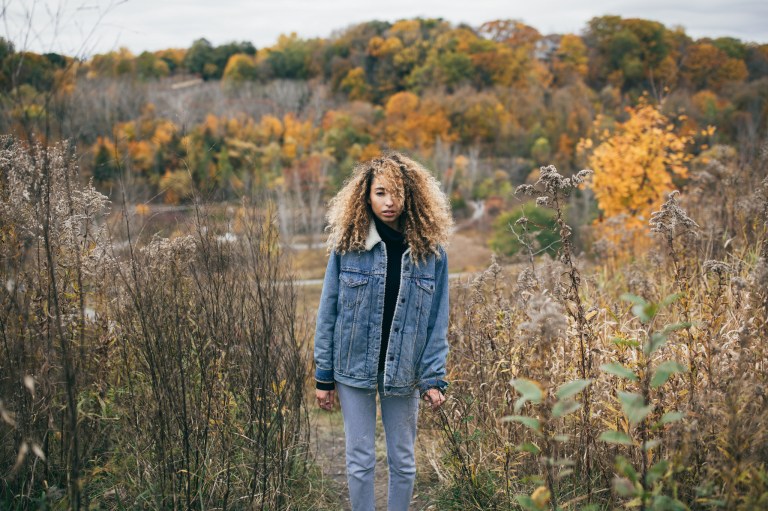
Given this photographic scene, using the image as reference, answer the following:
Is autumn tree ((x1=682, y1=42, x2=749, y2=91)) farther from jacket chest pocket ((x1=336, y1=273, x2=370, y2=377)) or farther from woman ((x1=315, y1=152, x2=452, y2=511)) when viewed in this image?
jacket chest pocket ((x1=336, y1=273, x2=370, y2=377))

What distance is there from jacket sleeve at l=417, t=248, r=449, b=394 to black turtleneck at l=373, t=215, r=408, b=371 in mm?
192

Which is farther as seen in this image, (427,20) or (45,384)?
(427,20)

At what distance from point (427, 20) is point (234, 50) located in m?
23.9

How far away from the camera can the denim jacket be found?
2.85 metres

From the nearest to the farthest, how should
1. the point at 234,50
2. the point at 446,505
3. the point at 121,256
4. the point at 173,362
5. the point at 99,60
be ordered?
1. the point at 99,60
2. the point at 173,362
3. the point at 446,505
4. the point at 121,256
5. the point at 234,50

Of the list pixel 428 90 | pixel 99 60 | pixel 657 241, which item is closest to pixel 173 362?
pixel 99 60

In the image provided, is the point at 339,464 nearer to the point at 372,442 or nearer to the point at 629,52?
the point at 372,442

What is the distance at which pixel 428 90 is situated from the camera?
51969 mm

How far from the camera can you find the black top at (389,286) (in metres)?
2.92

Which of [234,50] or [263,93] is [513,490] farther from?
[234,50]

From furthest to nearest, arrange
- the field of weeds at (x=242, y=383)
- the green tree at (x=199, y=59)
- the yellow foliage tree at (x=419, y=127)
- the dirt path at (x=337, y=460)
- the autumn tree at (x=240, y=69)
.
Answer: the green tree at (x=199, y=59), the autumn tree at (x=240, y=69), the yellow foliage tree at (x=419, y=127), the dirt path at (x=337, y=460), the field of weeds at (x=242, y=383)

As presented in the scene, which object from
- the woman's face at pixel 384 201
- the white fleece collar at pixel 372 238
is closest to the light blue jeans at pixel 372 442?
the white fleece collar at pixel 372 238

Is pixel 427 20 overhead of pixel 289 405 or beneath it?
overhead

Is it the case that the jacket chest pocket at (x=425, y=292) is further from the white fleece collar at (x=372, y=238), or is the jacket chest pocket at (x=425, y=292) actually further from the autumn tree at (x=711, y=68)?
the autumn tree at (x=711, y=68)
